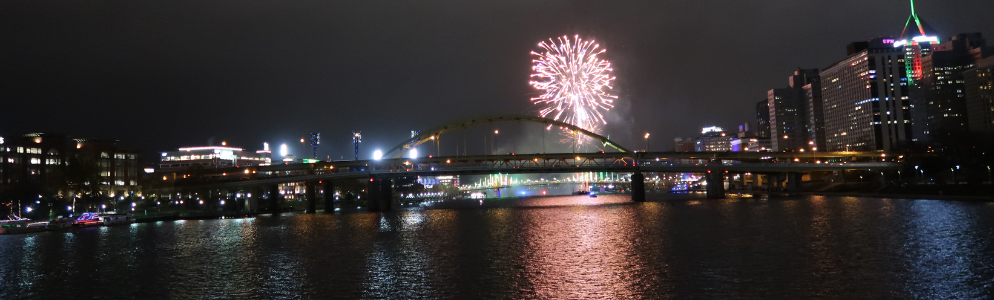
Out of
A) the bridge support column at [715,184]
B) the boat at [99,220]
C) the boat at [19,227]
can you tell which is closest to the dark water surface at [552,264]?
the boat at [19,227]

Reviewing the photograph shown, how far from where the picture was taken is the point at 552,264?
29703 mm

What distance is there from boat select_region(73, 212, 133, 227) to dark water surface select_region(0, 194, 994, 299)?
89.6 feet

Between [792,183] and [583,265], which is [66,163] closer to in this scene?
[792,183]

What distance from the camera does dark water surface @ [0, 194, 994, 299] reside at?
2311cm

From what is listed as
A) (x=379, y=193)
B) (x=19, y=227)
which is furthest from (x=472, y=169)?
(x=19, y=227)

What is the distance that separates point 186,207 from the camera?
120 meters

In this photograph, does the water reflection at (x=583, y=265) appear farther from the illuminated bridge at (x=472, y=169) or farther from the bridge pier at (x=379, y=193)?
the bridge pier at (x=379, y=193)

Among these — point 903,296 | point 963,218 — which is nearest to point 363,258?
point 903,296

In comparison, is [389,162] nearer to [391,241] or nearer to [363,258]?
[391,241]

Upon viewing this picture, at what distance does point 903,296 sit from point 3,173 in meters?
162

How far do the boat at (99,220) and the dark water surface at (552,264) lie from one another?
27323 millimetres

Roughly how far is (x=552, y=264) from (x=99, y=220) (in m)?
68.7

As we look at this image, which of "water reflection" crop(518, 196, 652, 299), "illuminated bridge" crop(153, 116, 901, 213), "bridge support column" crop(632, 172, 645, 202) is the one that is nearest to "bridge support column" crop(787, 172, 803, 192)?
"illuminated bridge" crop(153, 116, 901, 213)

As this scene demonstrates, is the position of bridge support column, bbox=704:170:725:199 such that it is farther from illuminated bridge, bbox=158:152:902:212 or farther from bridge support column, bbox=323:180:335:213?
bridge support column, bbox=323:180:335:213
